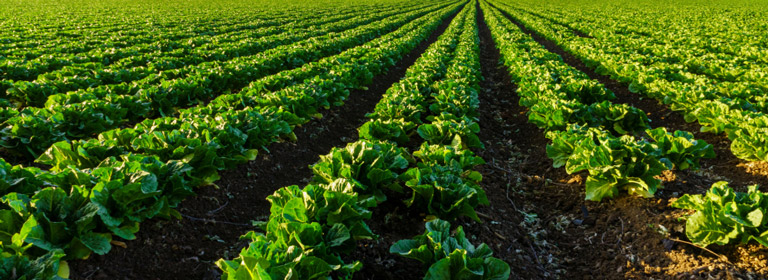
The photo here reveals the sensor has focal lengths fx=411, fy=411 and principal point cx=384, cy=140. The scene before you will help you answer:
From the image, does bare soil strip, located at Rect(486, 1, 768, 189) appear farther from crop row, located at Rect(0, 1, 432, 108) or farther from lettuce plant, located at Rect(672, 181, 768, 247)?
crop row, located at Rect(0, 1, 432, 108)

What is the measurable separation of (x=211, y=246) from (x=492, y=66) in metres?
14.7

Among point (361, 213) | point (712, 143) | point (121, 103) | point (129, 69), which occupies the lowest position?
point (712, 143)

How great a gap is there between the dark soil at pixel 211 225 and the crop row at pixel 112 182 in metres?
0.18

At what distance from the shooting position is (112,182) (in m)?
3.70

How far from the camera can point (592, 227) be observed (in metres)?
5.13

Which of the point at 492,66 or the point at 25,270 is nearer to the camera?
the point at 25,270

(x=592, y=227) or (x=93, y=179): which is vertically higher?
(x=93, y=179)

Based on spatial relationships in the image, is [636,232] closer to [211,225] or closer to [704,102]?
[211,225]

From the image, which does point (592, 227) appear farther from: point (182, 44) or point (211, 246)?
point (182, 44)

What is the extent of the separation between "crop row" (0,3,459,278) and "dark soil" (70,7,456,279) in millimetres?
181

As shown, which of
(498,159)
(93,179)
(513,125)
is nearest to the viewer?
(93,179)

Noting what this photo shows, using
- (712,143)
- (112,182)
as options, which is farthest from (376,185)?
(712,143)

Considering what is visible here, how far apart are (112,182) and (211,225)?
130 cm

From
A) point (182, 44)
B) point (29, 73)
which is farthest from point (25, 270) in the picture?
point (182, 44)
